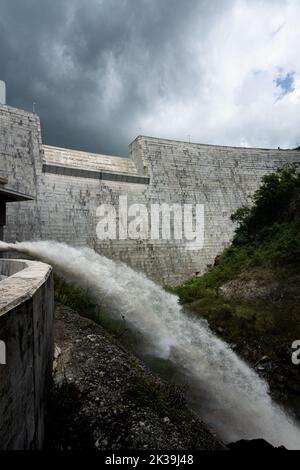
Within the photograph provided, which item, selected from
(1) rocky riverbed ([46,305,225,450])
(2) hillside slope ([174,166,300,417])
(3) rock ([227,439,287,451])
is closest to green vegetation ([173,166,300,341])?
(2) hillside slope ([174,166,300,417])

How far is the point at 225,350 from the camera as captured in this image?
360 inches

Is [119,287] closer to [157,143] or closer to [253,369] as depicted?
[253,369]

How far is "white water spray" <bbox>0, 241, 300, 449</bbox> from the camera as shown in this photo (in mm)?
5875

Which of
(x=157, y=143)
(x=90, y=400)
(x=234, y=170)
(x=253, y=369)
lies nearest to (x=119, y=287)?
(x=253, y=369)

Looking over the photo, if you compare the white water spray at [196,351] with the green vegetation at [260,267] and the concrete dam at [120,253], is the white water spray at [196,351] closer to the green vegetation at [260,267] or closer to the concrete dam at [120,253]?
the concrete dam at [120,253]

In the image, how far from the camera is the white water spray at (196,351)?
5.88m

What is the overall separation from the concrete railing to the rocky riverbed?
19.9 inches

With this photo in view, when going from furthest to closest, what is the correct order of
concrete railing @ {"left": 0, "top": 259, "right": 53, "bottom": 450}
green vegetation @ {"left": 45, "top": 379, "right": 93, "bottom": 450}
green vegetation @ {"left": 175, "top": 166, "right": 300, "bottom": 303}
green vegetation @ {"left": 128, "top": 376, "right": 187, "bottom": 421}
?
green vegetation @ {"left": 175, "top": 166, "right": 300, "bottom": 303}
green vegetation @ {"left": 128, "top": 376, "right": 187, "bottom": 421}
green vegetation @ {"left": 45, "top": 379, "right": 93, "bottom": 450}
concrete railing @ {"left": 0, "top": 259, "right": 53, "bottom": 450}

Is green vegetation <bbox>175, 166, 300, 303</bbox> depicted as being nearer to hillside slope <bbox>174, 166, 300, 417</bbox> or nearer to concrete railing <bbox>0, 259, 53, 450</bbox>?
hillside slope <bbox>174, 166, 300, 417</bbox>

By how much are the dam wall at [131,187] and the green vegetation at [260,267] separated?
1834mm

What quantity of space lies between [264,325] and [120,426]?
25.6 ft

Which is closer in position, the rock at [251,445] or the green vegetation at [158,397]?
the green vegetation at [158,397]

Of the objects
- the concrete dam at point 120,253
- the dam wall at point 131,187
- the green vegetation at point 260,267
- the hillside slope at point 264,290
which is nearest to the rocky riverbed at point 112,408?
the concrete dam at point 120,253
